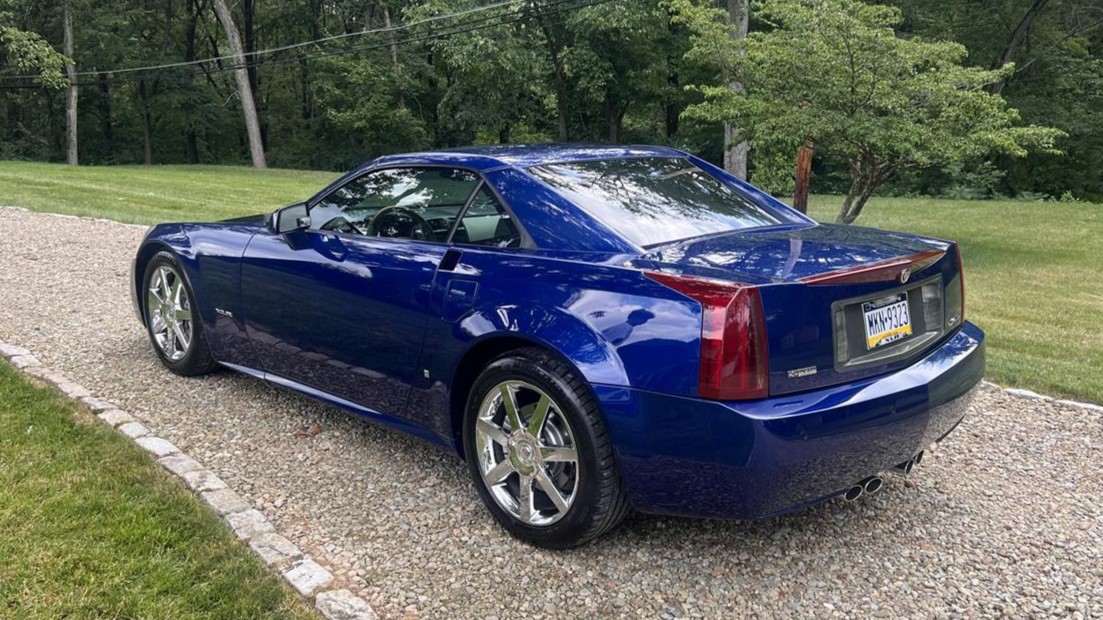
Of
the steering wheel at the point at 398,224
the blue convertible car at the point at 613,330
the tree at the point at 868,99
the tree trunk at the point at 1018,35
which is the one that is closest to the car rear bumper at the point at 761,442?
the blue convertible car at the point at 613,330

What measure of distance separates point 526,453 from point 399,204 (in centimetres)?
144

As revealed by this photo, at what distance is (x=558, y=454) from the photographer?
293cm

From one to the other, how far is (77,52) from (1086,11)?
40.9 metres

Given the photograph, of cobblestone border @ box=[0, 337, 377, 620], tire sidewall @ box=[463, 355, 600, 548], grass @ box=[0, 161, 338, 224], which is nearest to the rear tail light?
tire sidewall @ box=[463, 355, 600, 548]

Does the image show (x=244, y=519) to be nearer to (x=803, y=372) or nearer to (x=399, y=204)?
(x=399, y=204)

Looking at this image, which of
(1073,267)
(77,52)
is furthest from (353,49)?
(1073,267)

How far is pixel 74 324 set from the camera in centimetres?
620

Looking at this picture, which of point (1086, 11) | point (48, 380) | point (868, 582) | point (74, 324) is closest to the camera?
point (868, 582)

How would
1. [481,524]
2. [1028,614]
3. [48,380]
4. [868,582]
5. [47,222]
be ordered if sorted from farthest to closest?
[47,222], [48,380], [481,524], [868,582], [1028,614]

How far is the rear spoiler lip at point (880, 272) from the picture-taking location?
265cm

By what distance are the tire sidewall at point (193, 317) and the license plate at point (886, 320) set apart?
3.59m

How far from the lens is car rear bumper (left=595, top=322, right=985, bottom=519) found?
2520 mm

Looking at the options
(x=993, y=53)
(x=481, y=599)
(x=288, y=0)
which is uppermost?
(x=288, y=0)

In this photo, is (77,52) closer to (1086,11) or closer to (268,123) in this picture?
(268,123)
